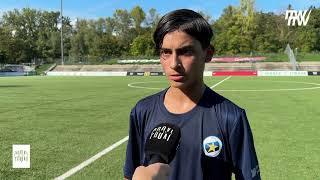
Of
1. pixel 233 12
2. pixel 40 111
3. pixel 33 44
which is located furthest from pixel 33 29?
pixel 40 111

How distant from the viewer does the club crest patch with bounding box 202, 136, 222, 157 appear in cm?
244

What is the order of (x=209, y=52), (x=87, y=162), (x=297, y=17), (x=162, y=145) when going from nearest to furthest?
(x=162, y=145)
(x=209, y=52)
(x=87, y=162)
(x=297, y=17)

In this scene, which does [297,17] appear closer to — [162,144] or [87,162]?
[87,162]

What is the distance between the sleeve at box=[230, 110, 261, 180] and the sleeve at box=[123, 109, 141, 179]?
655 mm

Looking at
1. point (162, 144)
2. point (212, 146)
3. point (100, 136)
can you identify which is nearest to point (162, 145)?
point (162, 144)

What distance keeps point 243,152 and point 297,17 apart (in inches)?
3947

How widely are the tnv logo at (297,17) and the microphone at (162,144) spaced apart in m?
99.4

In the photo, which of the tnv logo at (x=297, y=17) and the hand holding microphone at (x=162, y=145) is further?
the tnv logo at (x=297, y=17)

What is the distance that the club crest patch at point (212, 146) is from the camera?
2.44 meters

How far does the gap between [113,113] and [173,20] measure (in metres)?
14.9

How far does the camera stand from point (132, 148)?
9.57ft

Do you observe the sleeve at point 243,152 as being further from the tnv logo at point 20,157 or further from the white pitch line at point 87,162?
the white pitch line at point 87,162

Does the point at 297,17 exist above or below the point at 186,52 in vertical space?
above

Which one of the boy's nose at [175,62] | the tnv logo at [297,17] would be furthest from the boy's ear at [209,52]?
the tnv logo at [297,17]
